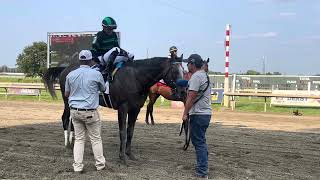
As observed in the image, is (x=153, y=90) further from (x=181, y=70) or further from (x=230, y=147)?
(x=181, y=70)

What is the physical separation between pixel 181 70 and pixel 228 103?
582 inches

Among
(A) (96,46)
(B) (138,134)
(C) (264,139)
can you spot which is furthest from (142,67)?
(C) (264,139)

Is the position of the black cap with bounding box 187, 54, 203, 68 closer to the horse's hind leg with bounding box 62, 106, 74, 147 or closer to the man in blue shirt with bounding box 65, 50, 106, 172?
the man in blue shirt with bounding box 65, 50, 106, 172

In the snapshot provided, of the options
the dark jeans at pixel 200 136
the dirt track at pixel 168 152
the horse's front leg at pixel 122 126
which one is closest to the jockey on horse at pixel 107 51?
the horse's front leg at pixel 122 126

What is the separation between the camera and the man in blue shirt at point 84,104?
23.2 feet


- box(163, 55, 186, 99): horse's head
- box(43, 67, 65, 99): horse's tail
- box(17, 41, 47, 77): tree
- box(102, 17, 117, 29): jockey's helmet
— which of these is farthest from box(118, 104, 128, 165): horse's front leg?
box(17, 41, 47, 77): tree

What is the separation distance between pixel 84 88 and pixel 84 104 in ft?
0.84

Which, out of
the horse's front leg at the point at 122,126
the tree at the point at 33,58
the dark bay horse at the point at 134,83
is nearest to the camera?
the horse's front leg at the point at 122,126

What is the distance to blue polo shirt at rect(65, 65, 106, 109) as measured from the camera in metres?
7.07

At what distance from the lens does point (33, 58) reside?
45438mm

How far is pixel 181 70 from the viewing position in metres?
8.21

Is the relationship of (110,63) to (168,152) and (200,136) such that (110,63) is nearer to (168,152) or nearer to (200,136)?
(168,152)

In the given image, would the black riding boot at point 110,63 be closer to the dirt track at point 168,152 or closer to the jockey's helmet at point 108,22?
the jockey's helmet at point 108,22

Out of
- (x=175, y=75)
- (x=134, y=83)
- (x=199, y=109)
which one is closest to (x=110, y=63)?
(x=134, y=83)
